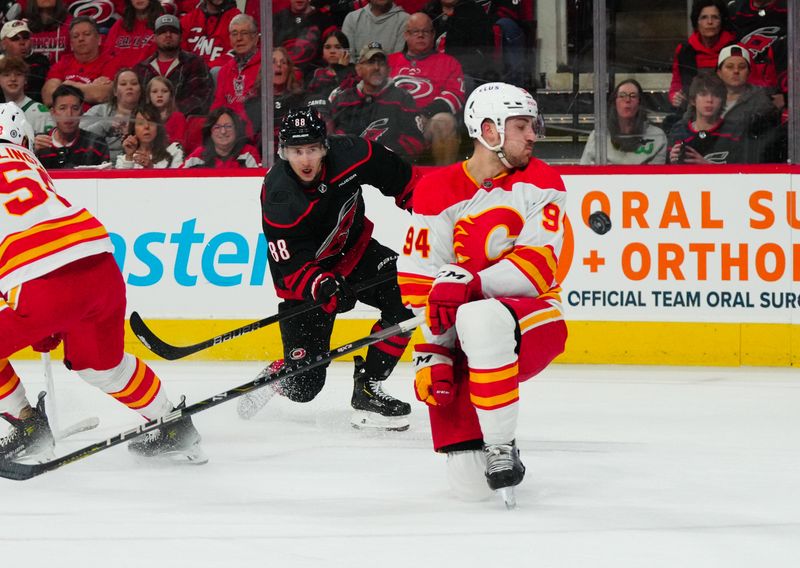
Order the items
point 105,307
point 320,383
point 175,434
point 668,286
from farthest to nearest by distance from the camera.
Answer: point 668,286
point 320,383
point 175,434
point 105,307

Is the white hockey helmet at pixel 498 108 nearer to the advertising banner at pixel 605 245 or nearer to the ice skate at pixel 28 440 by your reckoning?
the ice skate at pixel 28 440

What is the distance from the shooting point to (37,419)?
128 inches

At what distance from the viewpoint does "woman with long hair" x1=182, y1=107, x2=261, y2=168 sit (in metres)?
5.07

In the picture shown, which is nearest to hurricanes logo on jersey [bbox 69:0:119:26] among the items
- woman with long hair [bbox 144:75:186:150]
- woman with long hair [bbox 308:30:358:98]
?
woman with long hair [bbox 144:75:186:150]

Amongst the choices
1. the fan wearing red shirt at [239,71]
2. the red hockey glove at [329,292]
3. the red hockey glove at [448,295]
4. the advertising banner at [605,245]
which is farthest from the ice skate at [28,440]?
the fan wearing red shirt at [239,71]

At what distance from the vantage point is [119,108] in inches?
204

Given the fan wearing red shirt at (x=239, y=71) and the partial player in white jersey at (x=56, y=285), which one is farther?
the fan wearing red shirt at (x=239, y=71)

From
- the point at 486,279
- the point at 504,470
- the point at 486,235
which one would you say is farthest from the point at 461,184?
the point at 504,470

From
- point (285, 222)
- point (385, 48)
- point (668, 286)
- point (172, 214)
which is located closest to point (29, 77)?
point (172, 214)

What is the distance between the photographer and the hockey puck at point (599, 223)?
479 cm

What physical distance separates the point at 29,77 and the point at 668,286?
282cm

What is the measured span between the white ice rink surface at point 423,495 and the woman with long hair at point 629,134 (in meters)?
1.03

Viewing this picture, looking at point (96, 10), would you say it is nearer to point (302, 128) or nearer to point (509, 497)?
point (302, 128)

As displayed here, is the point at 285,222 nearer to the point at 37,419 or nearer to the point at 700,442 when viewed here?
the point at 37,419
